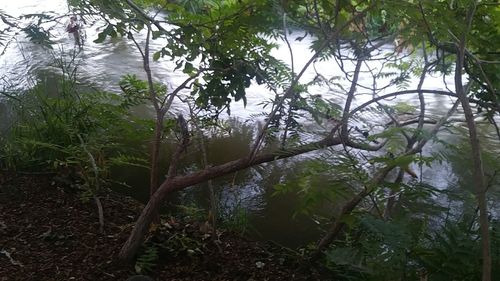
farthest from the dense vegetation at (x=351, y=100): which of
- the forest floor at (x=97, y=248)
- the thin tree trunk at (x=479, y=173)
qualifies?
the forest floor at (x=97, y=248)

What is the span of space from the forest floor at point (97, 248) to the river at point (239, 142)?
21.9 inches

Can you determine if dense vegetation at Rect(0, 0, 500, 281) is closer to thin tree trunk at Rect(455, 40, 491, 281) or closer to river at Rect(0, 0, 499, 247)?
thin tree trunk at Rect(455, 40, 491, 281)

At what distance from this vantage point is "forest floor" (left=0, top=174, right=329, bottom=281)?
2.22m

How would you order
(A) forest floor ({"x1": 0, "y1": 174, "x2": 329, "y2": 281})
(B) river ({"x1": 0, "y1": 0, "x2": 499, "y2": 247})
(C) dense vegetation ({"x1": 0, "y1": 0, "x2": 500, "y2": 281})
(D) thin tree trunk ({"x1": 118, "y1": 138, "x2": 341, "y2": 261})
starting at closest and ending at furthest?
(C) dense vegetation ({"x1": 0, "y1": 0, "x2": 500, "y2": 281}) < (D) thin tree trunk ({"x1": 118, "y1": 138, "x2": 341, "y2": 261}) < (A) forest floor ({"x1": 0, "y1": 174, "x2": 329, "y2": 281}) < (B) river ({"x1": 0, "y1": 0, "x2": 499, "y2": 247})

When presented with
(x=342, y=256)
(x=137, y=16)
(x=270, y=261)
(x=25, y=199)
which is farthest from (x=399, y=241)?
(x=25, y=199)

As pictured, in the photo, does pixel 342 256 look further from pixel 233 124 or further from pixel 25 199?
pixel 233 124

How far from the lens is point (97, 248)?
237 centimetres

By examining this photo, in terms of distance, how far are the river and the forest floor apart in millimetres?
556

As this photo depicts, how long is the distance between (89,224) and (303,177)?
127 centimetres

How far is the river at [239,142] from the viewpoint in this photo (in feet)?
10.8

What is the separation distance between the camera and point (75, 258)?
2.29 m

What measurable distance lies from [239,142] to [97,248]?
1938 millimetres

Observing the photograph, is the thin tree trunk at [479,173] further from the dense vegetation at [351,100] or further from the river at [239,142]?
the river at [239,142]

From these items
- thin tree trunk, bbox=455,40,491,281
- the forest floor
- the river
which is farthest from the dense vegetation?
the river
